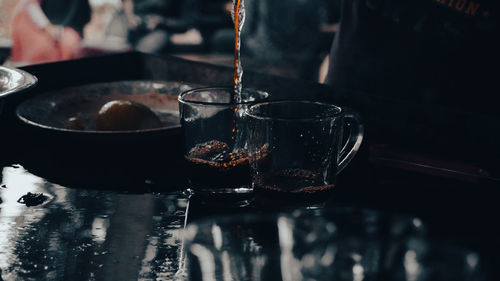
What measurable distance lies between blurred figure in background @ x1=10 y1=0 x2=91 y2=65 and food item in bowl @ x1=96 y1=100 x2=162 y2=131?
2.61 meters

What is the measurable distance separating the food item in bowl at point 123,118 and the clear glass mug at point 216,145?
203 millimetres

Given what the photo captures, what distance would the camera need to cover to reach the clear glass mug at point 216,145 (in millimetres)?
597

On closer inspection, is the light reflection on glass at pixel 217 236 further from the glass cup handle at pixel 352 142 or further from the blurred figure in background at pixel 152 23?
the blurred figure in background at pixel 152 23

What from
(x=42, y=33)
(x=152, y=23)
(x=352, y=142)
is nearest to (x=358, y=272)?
(x=352, y=142)

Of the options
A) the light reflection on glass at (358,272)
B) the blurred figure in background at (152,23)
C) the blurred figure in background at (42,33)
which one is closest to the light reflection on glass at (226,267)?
the light reflection on glass at (358,272)

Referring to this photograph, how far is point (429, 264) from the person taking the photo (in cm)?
51

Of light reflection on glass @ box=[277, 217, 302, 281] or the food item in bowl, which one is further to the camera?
the food item in bowl

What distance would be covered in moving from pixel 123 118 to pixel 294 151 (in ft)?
1.15

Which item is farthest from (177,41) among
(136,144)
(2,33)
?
(136,144)

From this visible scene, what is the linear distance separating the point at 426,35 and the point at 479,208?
28.3 inches

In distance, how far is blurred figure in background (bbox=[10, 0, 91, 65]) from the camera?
3295 millimetres

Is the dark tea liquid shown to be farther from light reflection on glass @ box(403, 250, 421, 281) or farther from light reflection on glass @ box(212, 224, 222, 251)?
light reflection on glass @ box(403, 250, 421, 281)

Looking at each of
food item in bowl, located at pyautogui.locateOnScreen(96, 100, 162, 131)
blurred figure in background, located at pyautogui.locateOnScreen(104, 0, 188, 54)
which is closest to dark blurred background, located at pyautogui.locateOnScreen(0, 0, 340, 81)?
blurred figure in background, located at pyautogui.locateOnScreen(104, 0, 188, 54)

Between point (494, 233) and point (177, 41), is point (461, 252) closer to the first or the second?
point (494, 233)
